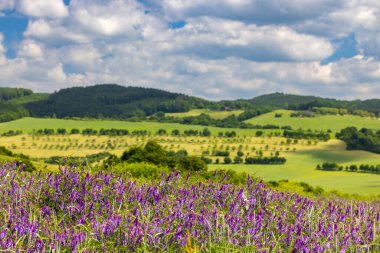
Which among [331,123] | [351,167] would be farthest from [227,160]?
[331,123]

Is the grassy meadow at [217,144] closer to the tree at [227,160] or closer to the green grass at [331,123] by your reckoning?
the green grass at [331,123]

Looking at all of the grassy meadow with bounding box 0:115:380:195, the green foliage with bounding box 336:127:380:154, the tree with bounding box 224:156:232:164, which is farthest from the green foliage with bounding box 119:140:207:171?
the green foliage with bounding box 336:127:380:154

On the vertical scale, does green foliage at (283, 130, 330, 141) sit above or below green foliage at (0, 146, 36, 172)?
below

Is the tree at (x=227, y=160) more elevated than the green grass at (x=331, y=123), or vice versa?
the green grass at (x=331, y=123)

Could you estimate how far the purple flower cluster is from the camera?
5891 mm

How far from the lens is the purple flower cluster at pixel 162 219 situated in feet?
19.3

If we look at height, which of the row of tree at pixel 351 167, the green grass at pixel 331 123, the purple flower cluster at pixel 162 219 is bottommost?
the row of tree at pixel 351 167

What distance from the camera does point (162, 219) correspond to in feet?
21.5

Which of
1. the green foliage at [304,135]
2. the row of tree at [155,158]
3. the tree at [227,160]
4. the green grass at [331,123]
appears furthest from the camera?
the green grass at [331,123]

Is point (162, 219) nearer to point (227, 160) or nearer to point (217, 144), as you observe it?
point (227, 160)

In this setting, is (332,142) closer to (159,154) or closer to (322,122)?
(322,122)

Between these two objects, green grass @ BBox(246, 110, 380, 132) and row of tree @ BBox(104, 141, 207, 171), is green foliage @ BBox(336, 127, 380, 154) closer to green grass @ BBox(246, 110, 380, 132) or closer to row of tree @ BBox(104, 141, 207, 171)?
green grass @ BBox(246, 110, 380, 132)

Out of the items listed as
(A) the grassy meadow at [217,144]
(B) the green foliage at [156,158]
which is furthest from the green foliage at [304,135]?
(B) the green foliage at [156,158]

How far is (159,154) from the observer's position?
3547 centimetres
